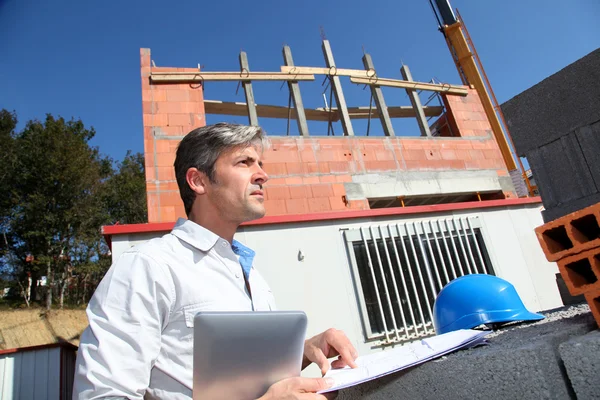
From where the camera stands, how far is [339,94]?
8664 millimetres

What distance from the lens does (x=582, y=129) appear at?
2.50 meters

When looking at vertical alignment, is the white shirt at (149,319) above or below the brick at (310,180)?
below

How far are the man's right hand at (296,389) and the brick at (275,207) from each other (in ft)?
18.9

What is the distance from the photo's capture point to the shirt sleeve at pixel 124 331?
96 cm

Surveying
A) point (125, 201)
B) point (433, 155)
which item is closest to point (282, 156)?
point (433, 155)

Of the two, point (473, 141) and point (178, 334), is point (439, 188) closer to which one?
point (473, 141)

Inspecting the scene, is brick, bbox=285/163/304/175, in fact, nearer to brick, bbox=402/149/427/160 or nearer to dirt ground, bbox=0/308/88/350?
brick, bbox=402/149/427/160

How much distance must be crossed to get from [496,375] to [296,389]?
50 centimetres

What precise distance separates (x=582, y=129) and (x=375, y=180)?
5340 mm

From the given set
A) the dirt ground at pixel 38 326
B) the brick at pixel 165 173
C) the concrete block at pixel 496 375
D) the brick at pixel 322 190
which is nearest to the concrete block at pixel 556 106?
the concrete block at pixel 496 375

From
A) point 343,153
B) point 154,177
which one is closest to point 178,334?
point 154,177

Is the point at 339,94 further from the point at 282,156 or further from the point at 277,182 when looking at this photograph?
the point at 277,182

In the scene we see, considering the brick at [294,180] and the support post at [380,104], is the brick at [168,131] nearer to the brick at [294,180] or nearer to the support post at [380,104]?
the brick at [294,180]

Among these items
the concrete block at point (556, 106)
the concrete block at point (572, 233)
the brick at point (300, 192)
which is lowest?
the concrete block at point (572, 233)
